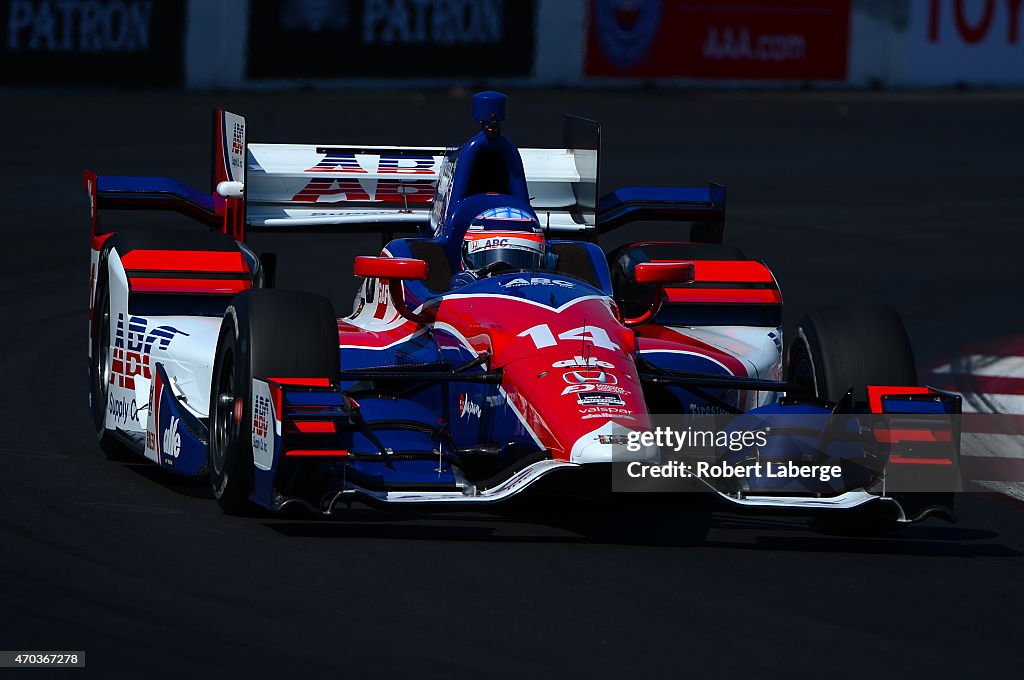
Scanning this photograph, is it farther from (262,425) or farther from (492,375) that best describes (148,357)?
(492,375)

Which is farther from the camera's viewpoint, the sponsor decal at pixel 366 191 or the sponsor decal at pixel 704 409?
the sponsor decal at pixel 366 191

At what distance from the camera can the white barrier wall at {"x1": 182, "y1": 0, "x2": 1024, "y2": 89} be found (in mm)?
26062

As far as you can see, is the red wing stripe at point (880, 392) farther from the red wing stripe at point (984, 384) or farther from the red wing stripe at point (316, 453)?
the red wing stripe at point (984, 384)

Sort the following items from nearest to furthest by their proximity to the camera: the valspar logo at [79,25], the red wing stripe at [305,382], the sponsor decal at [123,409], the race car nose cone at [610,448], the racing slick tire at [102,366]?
the race car nose cone at [610,448]
the red wing stripe at [305,382]
the sponsor decal at [123,409]
the racing slick tire at [102,366]
the valspar logo at [79,25]

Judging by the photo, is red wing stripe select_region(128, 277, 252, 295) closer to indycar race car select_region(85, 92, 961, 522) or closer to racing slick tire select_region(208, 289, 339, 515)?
indycar race car select_region(85, 92, 961, 522)

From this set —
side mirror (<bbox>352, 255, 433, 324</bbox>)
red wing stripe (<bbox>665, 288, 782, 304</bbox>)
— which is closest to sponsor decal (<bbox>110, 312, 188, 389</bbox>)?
side mirror (<bbox>352, 255, 433, 324</bbox>)

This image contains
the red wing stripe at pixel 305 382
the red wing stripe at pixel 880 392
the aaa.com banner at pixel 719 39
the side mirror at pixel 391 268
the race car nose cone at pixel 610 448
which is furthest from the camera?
the aaa.com banner at pixel 719 39

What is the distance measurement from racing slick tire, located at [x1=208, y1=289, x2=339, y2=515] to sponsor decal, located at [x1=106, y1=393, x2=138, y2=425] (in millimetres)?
1153

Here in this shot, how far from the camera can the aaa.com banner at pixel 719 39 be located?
29141 mm

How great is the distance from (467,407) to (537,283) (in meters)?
0.64

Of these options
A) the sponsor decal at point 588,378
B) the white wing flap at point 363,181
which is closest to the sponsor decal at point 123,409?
the white wing flap at point 363,181

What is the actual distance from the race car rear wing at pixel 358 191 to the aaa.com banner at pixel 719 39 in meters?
18.3

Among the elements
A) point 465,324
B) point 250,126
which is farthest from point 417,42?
point 465,324

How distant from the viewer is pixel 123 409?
8.90 metres
